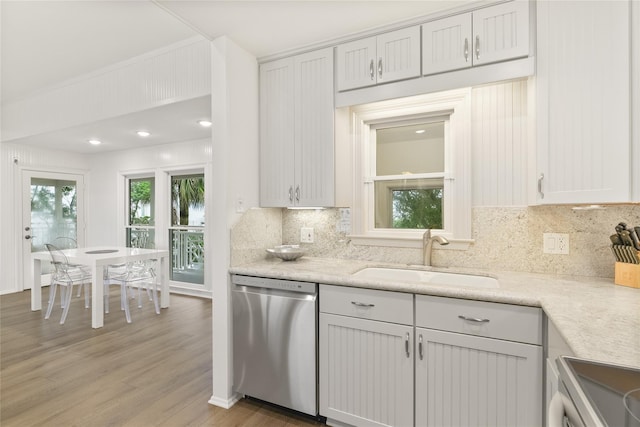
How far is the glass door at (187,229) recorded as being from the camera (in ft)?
16.1

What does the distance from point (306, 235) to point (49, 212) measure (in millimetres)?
5589

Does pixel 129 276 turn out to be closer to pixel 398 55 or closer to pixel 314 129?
pixel 314 129

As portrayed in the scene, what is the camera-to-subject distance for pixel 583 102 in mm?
1475

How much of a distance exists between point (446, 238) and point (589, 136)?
3.15ft

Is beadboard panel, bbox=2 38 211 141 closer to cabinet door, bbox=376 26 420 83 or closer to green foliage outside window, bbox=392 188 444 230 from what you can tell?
cabinet door, bbox=376 26 420 83

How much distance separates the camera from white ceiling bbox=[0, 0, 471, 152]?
184 centimetres

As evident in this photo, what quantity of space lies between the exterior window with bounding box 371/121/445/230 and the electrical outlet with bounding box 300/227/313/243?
1.79 ft

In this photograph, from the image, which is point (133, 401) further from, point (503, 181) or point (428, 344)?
point (503, 181)

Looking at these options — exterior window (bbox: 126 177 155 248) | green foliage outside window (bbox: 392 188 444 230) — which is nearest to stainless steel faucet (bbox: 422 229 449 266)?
green foliage outside window (bbox: 392 188 444 230)

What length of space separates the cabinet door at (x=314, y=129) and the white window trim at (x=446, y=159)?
321 millimetres

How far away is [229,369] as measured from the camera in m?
2.11

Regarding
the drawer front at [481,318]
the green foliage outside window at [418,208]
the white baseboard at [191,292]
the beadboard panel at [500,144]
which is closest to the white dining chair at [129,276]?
the white baseboard at [191,292]

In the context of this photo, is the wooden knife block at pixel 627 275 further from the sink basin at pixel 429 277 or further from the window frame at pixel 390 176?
the window frame at pixel 390 176

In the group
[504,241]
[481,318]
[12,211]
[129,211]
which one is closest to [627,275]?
[504,241]
